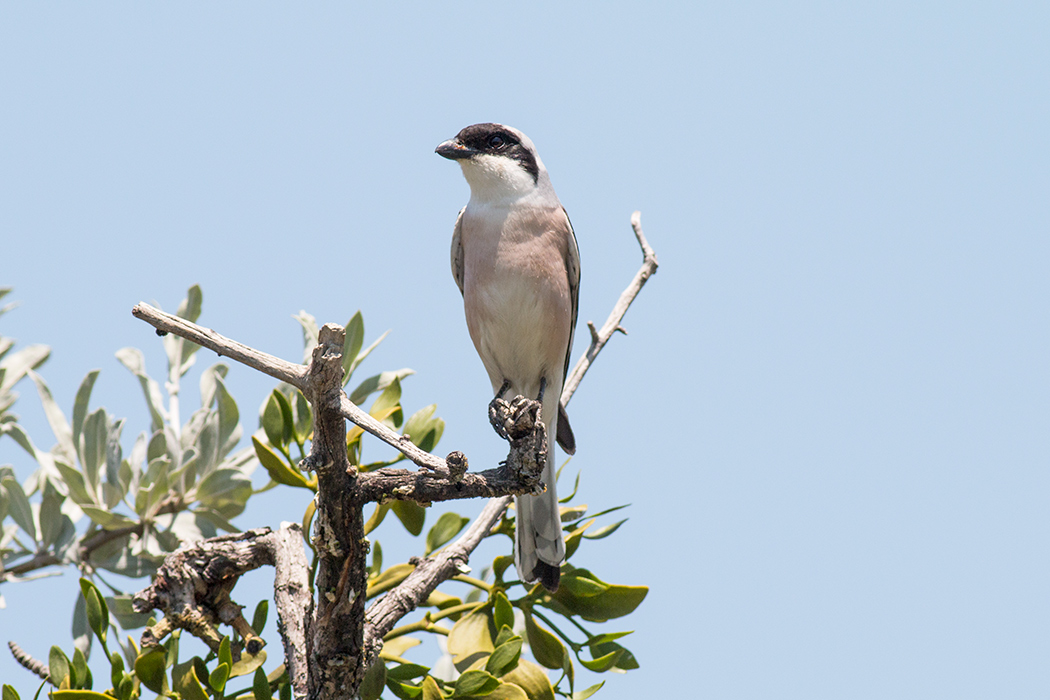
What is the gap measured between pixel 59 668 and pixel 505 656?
4.05 feet

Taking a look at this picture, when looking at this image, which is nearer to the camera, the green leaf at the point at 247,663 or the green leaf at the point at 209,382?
the green leaf at the point at 247,663

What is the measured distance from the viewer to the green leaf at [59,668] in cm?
259

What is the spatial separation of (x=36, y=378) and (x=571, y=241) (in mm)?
2261

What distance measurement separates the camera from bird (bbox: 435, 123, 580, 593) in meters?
3.91

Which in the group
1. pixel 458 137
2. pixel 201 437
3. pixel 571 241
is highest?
pixel 458 137

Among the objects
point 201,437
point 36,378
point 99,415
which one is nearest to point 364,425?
point 201,437

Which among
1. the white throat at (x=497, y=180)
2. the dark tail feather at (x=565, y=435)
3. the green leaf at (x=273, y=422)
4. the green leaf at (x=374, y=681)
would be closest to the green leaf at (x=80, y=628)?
the green leaf at (x=273, y=422)

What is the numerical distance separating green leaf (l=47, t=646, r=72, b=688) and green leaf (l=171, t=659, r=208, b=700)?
28 centimetres

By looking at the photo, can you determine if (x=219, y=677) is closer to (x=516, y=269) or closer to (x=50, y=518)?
(x=50, y=518)

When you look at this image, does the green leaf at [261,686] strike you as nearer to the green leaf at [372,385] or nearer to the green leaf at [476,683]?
the green leaf at [476,683]

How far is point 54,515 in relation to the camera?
3.43 metres

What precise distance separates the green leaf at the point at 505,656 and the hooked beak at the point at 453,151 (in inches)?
92.0

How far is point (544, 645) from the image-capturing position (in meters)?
3.14

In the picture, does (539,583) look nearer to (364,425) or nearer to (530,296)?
(364,425)
